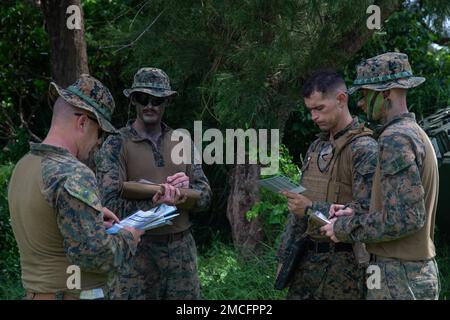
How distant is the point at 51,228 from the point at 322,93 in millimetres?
1787

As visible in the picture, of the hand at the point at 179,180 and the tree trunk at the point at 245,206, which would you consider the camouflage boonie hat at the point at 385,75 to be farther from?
the tree trunk at the point at 245,206

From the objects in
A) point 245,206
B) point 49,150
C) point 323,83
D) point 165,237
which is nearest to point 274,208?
point 245,206

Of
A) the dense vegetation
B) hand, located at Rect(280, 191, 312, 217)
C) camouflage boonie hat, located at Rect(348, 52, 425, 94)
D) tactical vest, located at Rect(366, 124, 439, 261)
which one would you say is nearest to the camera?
tactical vest, located at Rect(366, 124, 439, 261)

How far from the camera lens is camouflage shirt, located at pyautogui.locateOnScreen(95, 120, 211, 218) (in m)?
4.46

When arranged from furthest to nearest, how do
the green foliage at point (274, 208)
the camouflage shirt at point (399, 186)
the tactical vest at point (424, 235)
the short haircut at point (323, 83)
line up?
1. the green foliage at point (274, 208)
2. the short haircut at point (323, 83)
3. the tactical vest at point (424, 235)
4. the camouflage shirt at point (399, 186)

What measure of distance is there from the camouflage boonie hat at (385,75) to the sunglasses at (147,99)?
4.62ft

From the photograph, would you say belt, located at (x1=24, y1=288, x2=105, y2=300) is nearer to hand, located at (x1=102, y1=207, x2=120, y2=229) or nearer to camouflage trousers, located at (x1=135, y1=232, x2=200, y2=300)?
hand, located at (x1=102, y1=207, x2=120, y2=229)

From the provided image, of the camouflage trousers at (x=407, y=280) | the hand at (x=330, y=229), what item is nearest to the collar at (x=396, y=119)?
the hand at (x=330, y=229)

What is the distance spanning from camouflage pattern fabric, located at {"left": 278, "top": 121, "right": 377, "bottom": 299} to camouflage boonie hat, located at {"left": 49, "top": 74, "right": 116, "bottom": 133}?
1.31 meters

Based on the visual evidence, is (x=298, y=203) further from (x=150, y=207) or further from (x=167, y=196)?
(x=150, y=207)

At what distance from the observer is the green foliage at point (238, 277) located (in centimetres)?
566

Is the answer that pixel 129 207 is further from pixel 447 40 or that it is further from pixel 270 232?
pixel 447 40

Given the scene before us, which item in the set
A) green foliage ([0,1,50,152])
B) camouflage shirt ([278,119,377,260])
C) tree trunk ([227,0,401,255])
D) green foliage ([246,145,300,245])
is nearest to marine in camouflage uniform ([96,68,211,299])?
camouflage shirt ([278,119,377,260])
